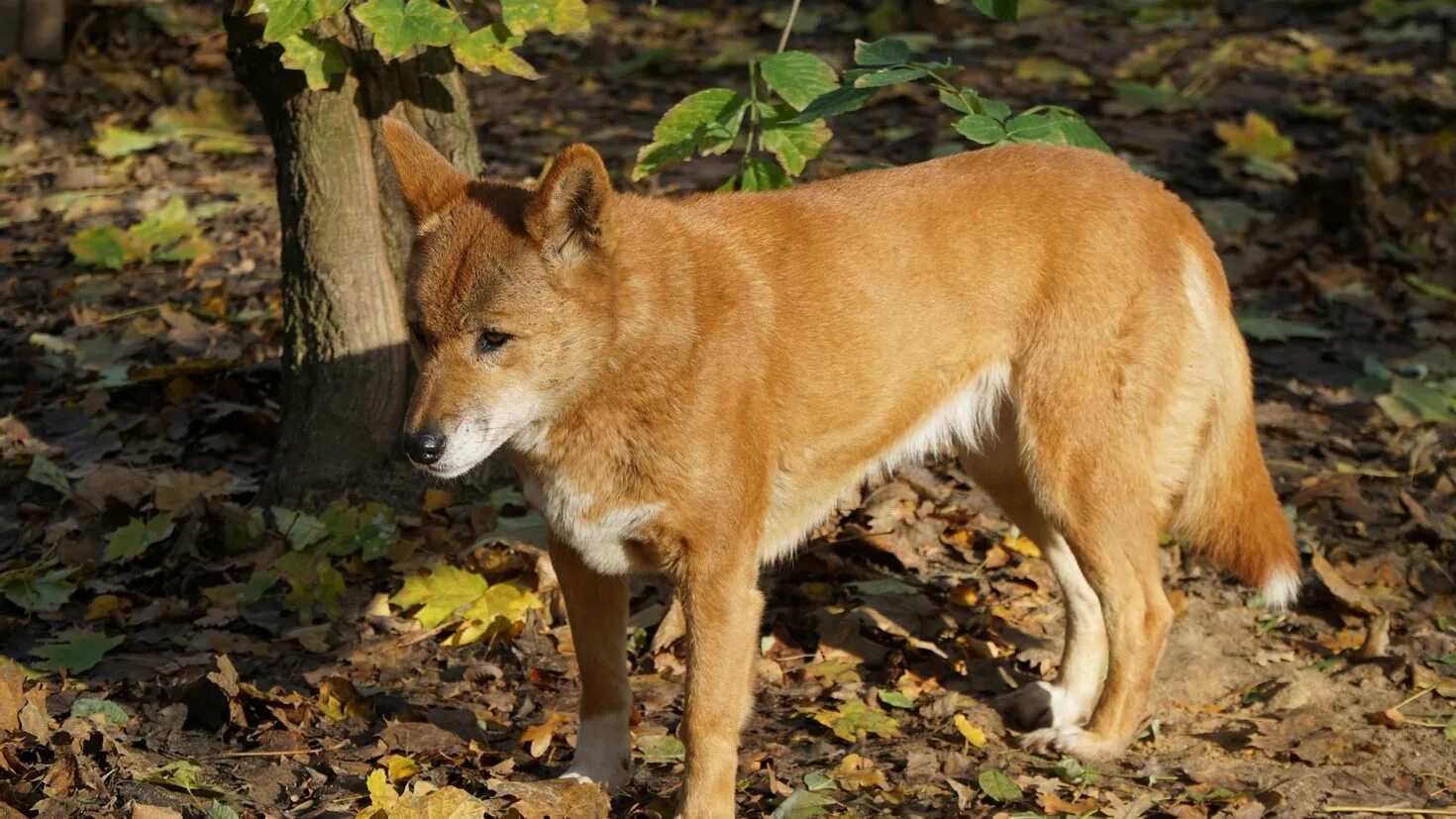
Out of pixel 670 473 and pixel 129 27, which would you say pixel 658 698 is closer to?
pixel 670 473

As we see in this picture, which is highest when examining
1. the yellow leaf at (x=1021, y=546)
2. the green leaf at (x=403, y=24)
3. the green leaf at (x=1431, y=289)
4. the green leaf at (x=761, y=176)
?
the green leaf at (x=403, y=24)

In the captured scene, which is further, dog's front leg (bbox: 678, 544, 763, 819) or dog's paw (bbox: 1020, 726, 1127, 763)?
dog's paw (bbox: 1020, 726, 1127, 763)

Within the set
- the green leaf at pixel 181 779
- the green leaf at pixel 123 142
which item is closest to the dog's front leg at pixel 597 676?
the green leaf at pixel 181 779

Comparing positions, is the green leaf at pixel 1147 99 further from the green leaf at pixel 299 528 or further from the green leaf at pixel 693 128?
the green leaf at pixel 299 528

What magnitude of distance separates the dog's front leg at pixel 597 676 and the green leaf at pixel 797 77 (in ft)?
5.27

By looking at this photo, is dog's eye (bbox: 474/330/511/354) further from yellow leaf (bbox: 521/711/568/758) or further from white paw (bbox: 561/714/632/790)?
yellow leaf (bbox: 521/711/568/758)

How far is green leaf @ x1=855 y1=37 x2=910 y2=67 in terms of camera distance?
15.5 ft

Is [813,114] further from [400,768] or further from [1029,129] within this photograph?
[400,768]

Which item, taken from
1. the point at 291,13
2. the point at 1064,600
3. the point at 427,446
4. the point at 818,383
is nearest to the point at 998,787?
the point at 1064,600

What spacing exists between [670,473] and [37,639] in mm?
2511

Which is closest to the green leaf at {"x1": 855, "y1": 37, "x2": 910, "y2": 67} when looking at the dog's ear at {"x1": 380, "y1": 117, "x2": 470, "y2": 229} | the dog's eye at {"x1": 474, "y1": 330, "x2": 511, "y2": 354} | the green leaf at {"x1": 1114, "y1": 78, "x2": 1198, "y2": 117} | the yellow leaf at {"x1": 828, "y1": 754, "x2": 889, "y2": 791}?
the dog's ear at {"x1": 380, "y1": 117, "x2": 470, "y2": 229}

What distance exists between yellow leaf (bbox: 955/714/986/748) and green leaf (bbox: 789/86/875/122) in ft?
6.47

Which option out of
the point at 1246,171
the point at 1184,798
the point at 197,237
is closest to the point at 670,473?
the point at 1184,798

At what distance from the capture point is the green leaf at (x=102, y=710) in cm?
447
